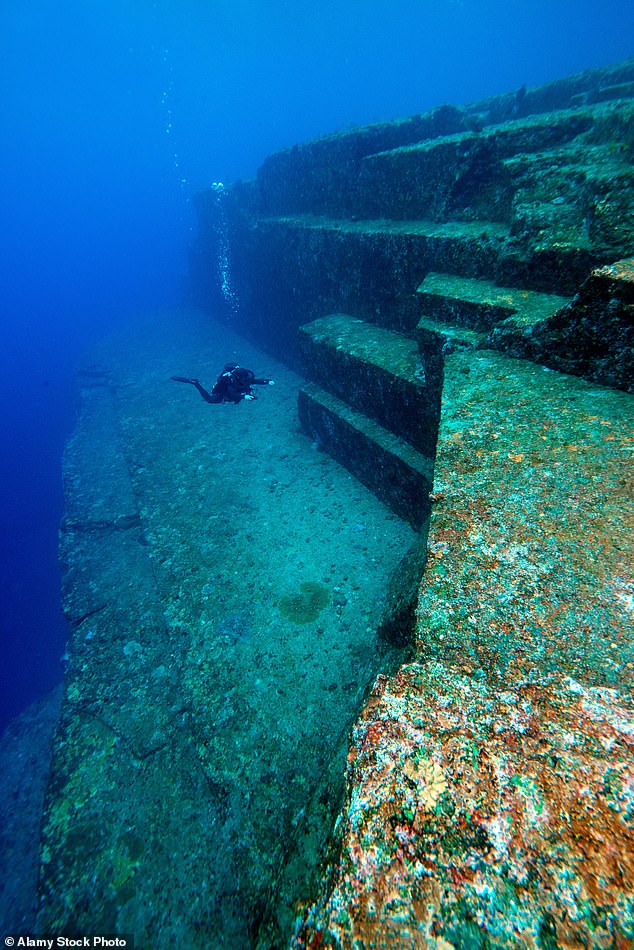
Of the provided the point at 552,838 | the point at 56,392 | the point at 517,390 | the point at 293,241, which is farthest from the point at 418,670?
the point at 56,392

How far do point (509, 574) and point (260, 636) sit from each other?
2.97 meters

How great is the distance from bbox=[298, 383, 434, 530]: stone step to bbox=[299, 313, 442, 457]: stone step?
5.6 inches

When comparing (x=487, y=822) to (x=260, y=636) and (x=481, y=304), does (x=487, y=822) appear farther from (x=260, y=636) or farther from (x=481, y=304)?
(x=481, y=304)

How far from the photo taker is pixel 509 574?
1393 mm

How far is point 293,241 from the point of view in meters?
8.38

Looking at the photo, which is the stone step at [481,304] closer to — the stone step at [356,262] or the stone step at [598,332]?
the stone step at [598,332]

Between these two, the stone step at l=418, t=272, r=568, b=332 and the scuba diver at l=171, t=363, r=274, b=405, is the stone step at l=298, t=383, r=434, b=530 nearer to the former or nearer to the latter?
the scuba diver at l=171, t=363, r=274, b=405

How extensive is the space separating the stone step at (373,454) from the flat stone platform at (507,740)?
8.58 ft

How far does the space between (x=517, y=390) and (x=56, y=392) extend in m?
23.4

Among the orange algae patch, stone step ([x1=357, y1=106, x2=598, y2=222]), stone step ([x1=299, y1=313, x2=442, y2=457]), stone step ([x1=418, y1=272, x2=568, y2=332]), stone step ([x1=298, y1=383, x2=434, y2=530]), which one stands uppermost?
stone step ([x1=357, y1=106, x2=598, y2=222])

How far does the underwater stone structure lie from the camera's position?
768 millimetres

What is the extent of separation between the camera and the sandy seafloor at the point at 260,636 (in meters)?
2.47

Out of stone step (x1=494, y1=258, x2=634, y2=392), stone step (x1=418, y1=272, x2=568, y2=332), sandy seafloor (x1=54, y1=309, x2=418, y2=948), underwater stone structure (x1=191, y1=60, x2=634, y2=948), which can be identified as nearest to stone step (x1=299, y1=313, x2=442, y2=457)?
underwater stone structure (x1=191, y1=60, x2=634, y2=948)

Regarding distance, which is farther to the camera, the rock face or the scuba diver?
the scuba diver
